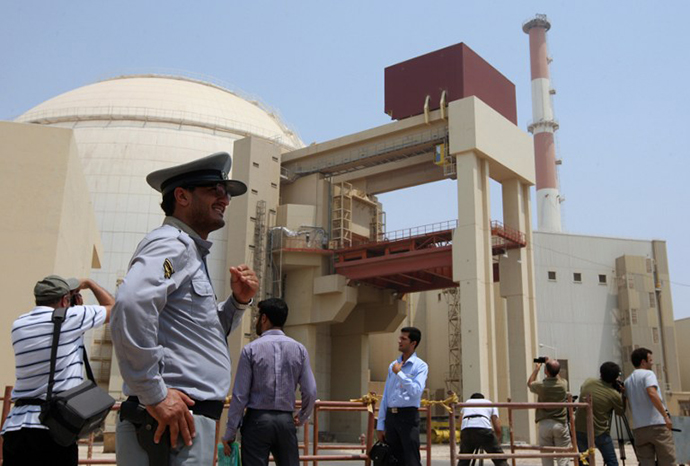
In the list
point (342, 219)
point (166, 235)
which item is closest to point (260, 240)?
point (342, 219)

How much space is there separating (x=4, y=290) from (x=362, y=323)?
2781 centimetres

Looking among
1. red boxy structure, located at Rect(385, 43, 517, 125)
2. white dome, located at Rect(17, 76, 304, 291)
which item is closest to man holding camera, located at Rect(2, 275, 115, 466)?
red boxy structure, located at Rect(385, 43, 517, 125)

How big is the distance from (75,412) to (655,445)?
725 cm

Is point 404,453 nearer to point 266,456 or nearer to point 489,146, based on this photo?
point 266,456

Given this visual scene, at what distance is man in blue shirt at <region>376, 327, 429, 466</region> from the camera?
25.5 ft

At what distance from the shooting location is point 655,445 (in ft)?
28.2

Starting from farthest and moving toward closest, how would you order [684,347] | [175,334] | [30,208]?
[684,347] < [30,208] < [175,334]

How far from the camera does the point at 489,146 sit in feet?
109

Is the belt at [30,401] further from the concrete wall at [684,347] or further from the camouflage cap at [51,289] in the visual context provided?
the concrete wall at [684,347]

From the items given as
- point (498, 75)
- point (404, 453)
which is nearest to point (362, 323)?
point (498, 75)

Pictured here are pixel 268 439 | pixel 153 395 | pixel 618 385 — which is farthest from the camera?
pixel 618 385

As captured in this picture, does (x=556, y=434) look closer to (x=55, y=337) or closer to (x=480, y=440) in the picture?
(x=480, y=440)

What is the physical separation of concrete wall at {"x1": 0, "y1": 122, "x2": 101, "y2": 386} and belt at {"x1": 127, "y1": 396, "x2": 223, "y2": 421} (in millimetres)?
12026

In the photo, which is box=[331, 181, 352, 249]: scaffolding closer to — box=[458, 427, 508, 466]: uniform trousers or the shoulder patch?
box=[458, 427, 508, 466]: uniform trousers
